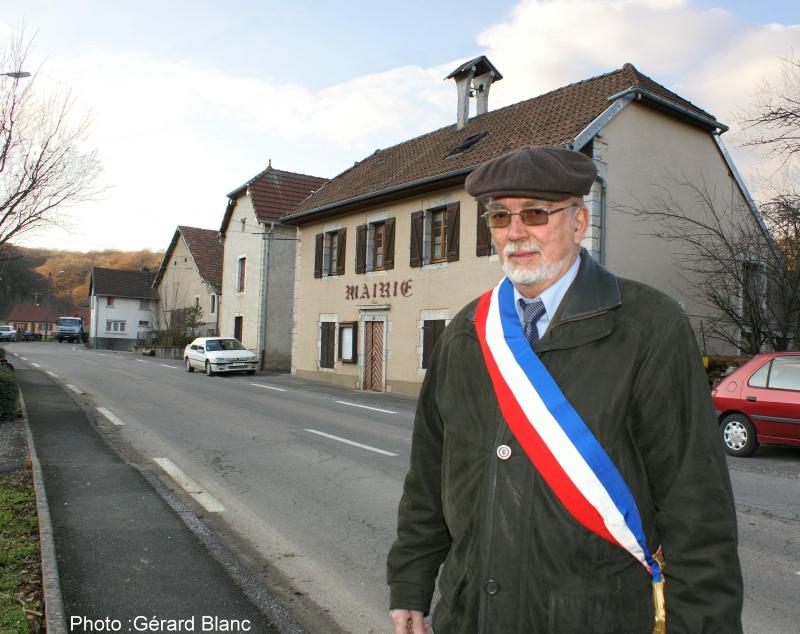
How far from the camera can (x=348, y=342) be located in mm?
22438

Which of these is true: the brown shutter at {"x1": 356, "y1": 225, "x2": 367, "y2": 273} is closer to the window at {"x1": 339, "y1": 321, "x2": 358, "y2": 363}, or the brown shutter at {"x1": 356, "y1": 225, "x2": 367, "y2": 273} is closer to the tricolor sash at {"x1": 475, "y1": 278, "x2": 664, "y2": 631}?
the window at {"x1": 339, "y1": 321, "x2": 358, "y2": 363}

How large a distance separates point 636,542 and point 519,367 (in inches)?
19.1

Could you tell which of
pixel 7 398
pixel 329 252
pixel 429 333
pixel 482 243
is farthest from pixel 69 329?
pixel 7 398

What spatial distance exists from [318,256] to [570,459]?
77.3 feet

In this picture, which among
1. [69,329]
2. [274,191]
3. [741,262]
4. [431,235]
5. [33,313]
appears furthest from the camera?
[33,313]

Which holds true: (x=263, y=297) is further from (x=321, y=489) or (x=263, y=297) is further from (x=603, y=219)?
(x=321, y=489)

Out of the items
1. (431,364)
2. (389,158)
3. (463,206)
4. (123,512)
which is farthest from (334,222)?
(431,364)

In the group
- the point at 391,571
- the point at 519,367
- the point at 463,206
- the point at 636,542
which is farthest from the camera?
the point at 463,206

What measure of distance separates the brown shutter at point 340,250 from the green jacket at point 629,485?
21.8 meters

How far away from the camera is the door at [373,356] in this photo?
2116 cm

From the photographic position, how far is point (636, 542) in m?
1.60

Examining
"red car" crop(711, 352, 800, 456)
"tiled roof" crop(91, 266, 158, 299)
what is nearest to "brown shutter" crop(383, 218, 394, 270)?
"red car" crop(711, 352, 800, 456)

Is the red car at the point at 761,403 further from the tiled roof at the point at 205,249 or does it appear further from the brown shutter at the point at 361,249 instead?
the tiled roof at the point at 205,249

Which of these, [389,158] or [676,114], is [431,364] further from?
[389,158]
